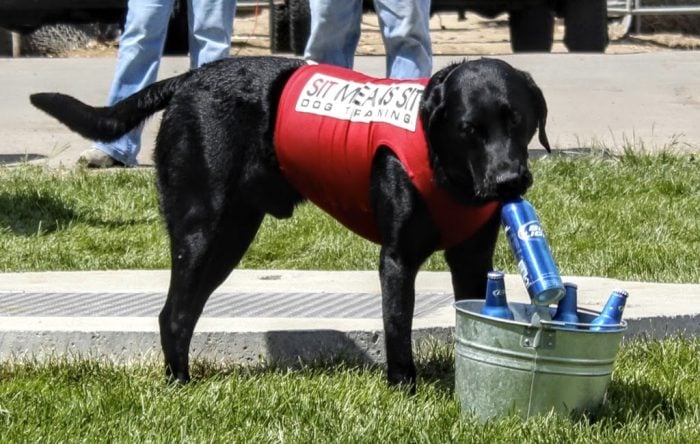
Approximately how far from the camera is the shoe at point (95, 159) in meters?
8.03

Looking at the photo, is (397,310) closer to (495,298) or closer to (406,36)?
(495,298)

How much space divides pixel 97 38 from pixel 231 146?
1144 centimetres

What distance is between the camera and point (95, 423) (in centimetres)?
369

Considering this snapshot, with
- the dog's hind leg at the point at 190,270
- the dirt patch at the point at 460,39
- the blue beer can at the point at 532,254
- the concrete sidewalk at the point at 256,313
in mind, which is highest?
the blue beer can at the point at 532,254

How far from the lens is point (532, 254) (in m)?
3.57

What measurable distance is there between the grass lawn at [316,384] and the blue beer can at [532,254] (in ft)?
1.16

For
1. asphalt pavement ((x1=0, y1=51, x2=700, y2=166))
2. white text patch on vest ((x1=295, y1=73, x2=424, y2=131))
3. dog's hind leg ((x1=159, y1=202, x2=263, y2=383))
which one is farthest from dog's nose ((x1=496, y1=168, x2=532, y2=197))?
asphalt pavement ((x1=0, y1=51, x2=700, y2=166))

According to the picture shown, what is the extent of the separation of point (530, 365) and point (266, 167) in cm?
109

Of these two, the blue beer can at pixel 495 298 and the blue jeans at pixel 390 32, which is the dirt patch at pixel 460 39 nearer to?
the blue jeans at pixel 390 32

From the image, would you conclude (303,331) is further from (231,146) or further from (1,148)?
(1,148)

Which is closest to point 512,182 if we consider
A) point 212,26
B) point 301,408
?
point 301,408

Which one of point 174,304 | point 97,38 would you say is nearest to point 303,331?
point 174,304

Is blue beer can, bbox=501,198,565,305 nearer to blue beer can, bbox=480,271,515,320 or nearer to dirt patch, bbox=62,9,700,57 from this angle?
blue beer can, bbox=480,271,515,320

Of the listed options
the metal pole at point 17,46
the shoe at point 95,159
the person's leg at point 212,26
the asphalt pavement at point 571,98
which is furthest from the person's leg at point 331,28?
the metal pole at point 17,46
